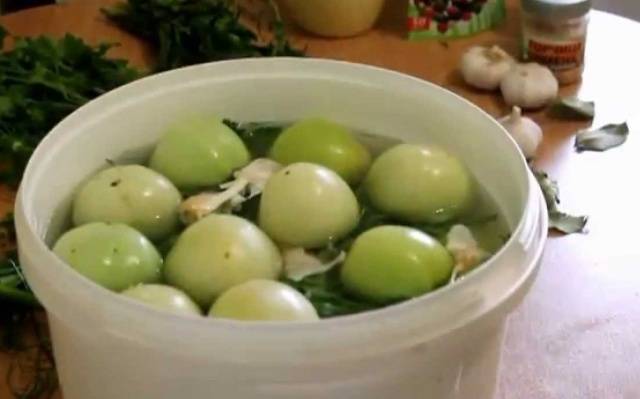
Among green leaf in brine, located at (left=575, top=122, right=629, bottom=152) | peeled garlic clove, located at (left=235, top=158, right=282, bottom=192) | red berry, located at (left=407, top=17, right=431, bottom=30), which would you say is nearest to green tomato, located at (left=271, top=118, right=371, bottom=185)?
peeled garlic clove, located at (left=235, top=158, right=282, bottom=192)

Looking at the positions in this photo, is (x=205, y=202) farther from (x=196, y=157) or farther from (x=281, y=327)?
(x=281, y=327)

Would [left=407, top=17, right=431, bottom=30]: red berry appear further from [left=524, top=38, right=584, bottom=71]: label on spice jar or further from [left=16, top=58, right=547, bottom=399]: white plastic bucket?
[left=16, top=58, right=547, bottom=399]: white plastic bucket

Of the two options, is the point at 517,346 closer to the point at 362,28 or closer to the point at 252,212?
the point at 252,212

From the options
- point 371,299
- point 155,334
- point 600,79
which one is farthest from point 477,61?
point 155,334

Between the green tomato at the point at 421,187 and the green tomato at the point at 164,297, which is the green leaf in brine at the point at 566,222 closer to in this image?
the green tomato at the point at 421,187

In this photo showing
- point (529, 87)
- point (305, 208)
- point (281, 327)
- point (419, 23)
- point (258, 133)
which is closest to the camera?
point (281, 327)

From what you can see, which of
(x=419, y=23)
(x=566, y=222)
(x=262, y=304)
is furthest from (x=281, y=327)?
(x=419, y=23)
